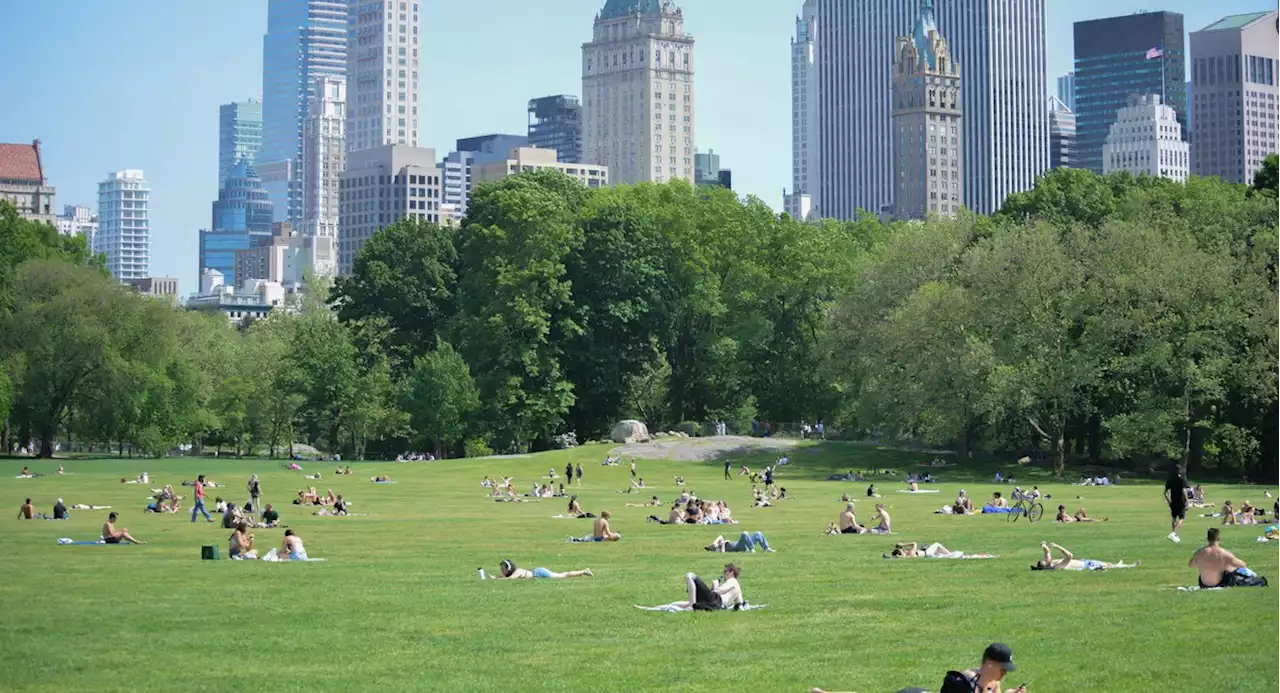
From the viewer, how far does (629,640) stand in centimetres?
2316

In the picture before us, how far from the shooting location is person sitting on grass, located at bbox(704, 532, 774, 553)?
121ft

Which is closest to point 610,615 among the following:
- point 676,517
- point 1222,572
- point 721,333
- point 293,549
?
point 1222,572

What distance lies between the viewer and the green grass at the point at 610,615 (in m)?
20.3

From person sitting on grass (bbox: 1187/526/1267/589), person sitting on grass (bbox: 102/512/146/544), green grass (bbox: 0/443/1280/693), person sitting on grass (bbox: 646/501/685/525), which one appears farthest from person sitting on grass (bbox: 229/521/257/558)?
person sitting on grass (bbox: 1187/526/1267/589)

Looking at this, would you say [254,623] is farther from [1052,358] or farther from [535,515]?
[1052,358]

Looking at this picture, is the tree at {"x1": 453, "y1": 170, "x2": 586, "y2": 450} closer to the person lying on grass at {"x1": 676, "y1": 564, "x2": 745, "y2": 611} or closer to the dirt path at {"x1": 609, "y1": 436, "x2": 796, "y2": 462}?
the dirt path at {"x1": 609, "y1": 436, "x2": 796, "y2": 462}

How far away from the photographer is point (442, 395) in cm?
9562

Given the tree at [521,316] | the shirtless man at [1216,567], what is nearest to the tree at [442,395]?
the tree at [521,316]

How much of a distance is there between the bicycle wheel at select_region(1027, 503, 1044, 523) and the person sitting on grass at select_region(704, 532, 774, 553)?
12467mm

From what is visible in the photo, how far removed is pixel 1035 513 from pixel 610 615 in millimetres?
25413

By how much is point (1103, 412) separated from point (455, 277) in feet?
145

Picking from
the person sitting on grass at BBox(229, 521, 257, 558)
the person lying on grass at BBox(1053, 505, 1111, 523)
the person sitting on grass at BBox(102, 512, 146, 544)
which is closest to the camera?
the person sitting on grass at BBox(229, 521, 257, 558)

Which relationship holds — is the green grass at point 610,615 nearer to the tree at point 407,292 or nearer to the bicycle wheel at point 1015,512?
the bicycle wheel at point 1015,512

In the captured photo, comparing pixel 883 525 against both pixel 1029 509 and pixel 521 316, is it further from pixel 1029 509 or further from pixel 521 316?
pixel 521 316
